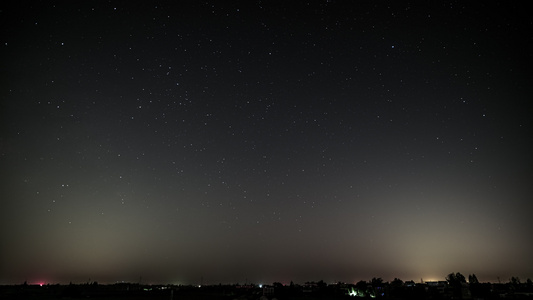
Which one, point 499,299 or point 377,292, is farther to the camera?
point 377,292

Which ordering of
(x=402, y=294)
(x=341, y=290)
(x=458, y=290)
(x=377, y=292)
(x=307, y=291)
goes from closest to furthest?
(x=458, y=290)
(x=402, y=294)
(x=377, y=292)
(x=307, y=291)
(x=341, y=290)

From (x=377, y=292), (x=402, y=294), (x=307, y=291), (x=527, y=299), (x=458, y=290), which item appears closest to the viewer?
(x=527, y=299)

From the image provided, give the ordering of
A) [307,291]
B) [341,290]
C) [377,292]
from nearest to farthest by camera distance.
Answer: [377,292] → [307,291] → [341,290]

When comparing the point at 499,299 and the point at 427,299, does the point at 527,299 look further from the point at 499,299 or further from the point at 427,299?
the point at 427,299

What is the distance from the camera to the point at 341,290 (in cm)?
6150

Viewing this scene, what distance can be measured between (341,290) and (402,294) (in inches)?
648

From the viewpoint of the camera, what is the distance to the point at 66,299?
50938 millimetres

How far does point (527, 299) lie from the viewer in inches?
1409

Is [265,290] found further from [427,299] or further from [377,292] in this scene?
[427,299]

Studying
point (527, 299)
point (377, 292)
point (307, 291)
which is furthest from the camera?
point (307, 291)

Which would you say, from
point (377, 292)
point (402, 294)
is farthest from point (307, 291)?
point (402, 294)

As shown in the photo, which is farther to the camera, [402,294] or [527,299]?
[402,294]

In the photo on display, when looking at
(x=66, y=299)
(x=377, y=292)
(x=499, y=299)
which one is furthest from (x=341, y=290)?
(x=66, y=299)

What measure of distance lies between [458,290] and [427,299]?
5.44 m
